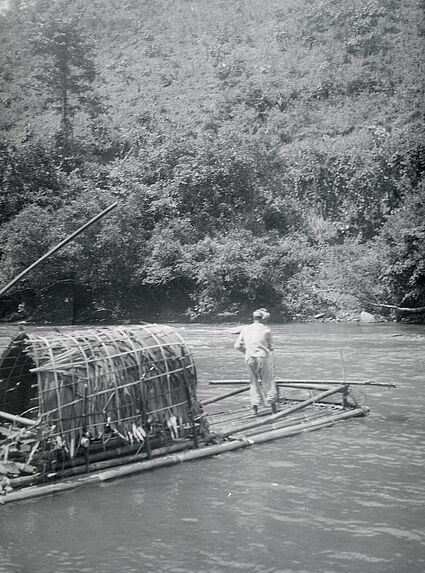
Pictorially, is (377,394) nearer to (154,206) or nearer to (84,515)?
(84,515)

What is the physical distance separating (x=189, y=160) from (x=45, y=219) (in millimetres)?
8037

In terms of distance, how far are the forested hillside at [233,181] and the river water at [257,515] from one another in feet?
62.8

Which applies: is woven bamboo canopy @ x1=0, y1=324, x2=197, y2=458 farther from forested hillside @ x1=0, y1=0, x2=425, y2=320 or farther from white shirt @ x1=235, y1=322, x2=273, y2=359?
forested hillside @ x1=0, y1=0, x2=425, y2=320

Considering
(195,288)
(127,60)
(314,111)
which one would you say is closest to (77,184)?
(195,288)

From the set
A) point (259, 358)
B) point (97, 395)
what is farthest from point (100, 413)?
point (259, 358)

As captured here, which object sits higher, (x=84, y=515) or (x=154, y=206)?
(x=154, y=206)

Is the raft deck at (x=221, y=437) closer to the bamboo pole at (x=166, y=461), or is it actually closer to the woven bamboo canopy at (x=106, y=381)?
the bamboo pole at (x=166, y=461)

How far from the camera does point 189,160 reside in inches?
1383

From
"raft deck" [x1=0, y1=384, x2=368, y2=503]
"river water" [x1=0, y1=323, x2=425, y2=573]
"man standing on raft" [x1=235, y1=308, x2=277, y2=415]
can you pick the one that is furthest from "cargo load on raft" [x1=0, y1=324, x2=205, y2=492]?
"man standing on raft" [x1=235, y1=308, x2=277, y2=415]

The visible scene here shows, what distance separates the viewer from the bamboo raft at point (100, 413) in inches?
303

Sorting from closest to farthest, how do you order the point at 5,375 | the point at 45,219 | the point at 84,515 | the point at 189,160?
the point at 84,515 < the point at 5,375 < the point at 45,219 < the point at 189,160

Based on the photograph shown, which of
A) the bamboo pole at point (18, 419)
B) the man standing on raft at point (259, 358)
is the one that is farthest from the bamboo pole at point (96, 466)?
the man standing on raft at point (259, 358)

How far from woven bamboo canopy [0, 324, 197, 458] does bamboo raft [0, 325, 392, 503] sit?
12 millimetres

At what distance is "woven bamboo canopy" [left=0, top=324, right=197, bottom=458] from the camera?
25.5ft
